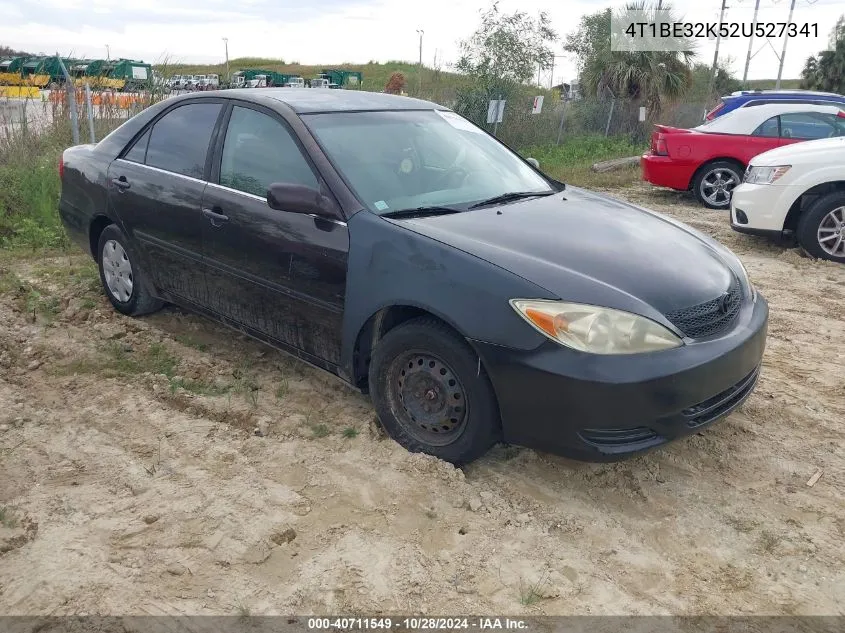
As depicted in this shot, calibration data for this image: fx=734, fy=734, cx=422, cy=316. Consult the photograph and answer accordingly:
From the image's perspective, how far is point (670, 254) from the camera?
132 inches

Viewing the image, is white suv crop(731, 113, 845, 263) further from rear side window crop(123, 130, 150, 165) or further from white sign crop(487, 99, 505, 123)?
white sign crop(487, 99, 505, 123)

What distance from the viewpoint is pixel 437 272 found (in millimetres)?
3072

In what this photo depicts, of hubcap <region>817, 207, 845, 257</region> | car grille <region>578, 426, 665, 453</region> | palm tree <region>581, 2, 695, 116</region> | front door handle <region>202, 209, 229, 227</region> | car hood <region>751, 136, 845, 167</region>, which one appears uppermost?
palm tree <region>581, 2, 695, 116</region>

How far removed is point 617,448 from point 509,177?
1838 millimetres

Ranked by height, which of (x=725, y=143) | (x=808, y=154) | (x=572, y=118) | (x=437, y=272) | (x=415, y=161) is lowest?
(x=437, y=272)

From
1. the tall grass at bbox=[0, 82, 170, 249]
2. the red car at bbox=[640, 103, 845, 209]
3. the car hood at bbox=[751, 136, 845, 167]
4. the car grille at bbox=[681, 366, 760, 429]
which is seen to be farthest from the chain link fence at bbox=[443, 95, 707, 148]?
the car grille at bbox=[681, 366, 760, 429]

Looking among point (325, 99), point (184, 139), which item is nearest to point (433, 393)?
point (325, 99)

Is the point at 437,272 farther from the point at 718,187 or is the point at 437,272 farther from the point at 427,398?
the point at 718,187

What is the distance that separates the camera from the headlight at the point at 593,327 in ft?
9.20

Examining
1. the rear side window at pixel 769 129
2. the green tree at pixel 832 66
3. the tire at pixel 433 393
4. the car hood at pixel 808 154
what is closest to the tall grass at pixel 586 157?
the rear side window at pixel 769 129

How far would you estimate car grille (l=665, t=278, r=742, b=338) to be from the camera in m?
2.96

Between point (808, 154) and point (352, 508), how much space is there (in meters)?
6.27

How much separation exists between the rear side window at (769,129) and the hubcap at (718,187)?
2.12ft

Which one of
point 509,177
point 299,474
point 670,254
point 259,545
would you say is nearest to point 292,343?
point 299,474
